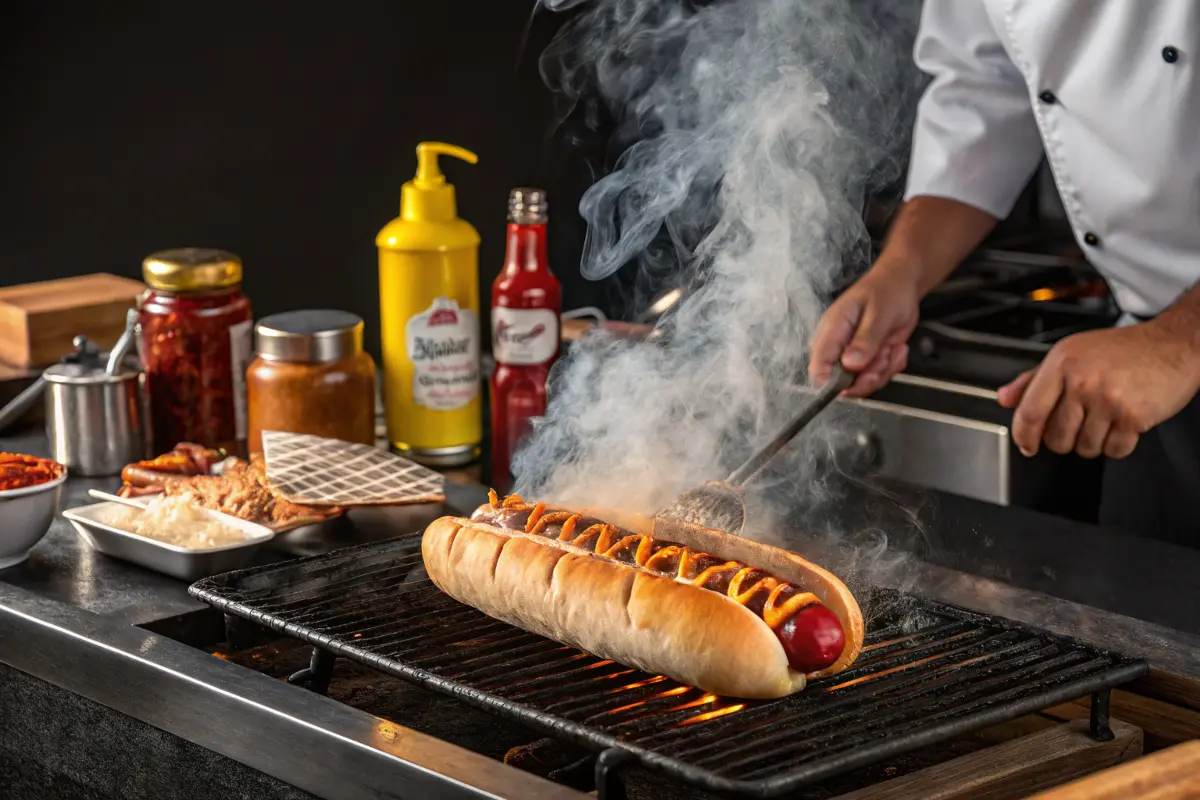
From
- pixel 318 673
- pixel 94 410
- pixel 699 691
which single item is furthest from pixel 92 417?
pixel 699 691

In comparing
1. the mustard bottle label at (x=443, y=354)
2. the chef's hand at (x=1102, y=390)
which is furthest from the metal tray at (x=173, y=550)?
the chef's hand at (x=1102, y=390)

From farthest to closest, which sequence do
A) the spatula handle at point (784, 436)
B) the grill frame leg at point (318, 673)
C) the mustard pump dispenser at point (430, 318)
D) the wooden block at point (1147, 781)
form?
the mustard pump dispenser at point (430, 318), the spatula handle at point (784, 436), the grill frame leg at point (318, 673), the wooden block at point (1147, 781)

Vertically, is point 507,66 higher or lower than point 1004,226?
higher

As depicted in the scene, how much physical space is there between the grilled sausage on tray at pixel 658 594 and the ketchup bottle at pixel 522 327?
0.64 m

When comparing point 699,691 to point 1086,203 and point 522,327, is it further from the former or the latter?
point 1086,203

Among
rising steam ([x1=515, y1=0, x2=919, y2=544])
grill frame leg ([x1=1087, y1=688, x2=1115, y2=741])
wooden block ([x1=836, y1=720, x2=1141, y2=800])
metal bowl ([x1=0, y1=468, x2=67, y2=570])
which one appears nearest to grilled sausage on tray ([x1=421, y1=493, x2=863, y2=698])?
wooden block ([x1=836, y1=720, x2=1141, y2=800])

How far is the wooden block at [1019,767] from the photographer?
1.41 m

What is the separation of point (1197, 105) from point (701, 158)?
0.91 metres

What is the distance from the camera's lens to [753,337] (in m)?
2.63

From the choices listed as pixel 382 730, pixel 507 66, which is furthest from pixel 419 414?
pixel 507 66

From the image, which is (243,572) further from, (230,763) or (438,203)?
(438,203)

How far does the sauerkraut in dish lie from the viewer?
6.66 ft

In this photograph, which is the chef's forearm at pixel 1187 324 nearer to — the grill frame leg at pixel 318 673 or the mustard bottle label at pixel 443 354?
the mustard bottle label at pixel 443 354

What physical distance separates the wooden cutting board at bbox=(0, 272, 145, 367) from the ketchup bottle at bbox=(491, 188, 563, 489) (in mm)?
983
